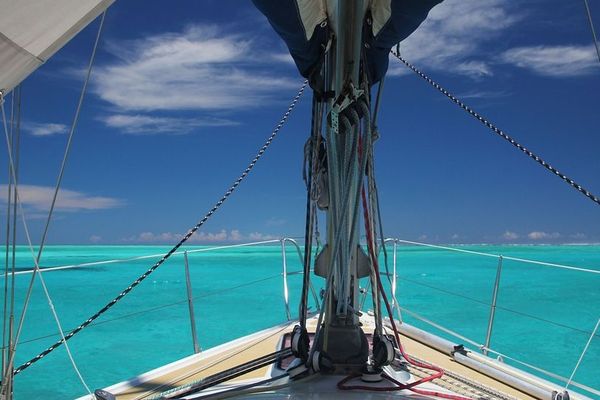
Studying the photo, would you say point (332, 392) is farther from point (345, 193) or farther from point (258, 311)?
point (258, 311)

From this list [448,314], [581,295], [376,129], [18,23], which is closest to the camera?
[18,23]

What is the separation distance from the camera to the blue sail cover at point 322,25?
167 centimetres

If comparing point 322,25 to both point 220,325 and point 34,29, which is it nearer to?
point 34,29

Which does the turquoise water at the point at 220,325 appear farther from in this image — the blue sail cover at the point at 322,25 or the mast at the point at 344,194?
the blue sail cover at the point at 322,25

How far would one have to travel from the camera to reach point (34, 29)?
114 centimetres

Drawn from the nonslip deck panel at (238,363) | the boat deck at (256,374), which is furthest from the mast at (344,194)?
the nonslip deck panel at (238,363)

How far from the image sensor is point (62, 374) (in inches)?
265

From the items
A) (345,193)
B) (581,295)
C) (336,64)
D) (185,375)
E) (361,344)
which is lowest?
(581,295)

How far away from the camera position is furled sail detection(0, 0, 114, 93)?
108cm

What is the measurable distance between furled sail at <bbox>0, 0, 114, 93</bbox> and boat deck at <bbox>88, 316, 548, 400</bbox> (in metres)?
1.42

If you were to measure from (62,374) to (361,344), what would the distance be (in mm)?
6341

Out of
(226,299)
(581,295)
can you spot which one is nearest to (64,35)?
(226,299)

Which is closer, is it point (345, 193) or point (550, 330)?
point (345, 193)

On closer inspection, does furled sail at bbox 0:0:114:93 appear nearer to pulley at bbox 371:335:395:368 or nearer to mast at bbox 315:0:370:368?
mast at bbox 315:0:370:368
